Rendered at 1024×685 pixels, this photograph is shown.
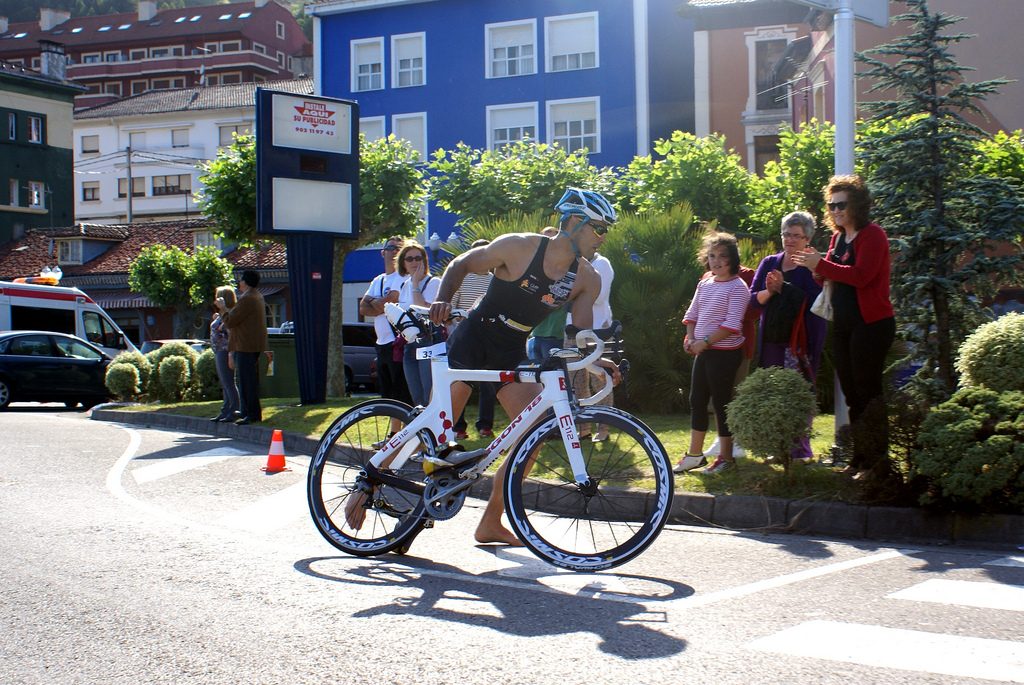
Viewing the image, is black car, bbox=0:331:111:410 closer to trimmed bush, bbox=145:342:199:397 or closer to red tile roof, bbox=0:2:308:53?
trimmed bush, bbox=145:342:199:397

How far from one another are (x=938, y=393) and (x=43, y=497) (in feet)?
22.0

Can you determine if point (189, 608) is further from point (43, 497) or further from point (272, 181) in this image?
point (272, 181)

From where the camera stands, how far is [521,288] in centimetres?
623

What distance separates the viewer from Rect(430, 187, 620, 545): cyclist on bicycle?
6191 millimetres

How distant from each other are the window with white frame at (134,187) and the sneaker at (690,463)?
68368 mm

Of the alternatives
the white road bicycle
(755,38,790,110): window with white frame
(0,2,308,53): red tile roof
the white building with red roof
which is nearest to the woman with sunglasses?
the white road bicycle

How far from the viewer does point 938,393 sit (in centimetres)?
886

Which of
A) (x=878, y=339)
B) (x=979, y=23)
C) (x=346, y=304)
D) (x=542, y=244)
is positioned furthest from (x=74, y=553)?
(x=346, y=304)

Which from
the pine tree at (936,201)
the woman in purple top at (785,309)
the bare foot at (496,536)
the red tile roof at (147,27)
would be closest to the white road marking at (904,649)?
the bare foot at (496,536)

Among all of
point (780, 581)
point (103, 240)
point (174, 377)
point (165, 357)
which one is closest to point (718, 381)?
point (780, 581)

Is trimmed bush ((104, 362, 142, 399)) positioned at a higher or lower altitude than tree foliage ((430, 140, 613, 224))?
lower

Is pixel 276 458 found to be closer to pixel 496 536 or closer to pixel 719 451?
pixel 719 451

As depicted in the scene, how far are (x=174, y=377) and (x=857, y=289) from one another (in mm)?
14999

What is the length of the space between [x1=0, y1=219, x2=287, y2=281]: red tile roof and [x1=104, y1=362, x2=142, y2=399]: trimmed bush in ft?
104
